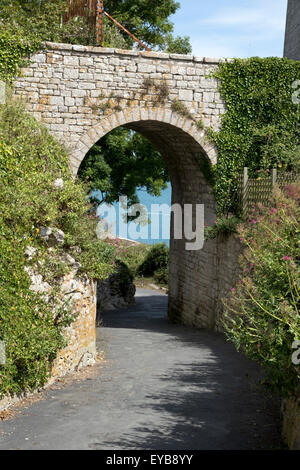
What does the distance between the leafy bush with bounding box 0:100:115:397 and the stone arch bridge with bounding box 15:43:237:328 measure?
133 centimetres

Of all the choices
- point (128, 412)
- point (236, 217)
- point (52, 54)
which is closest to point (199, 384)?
point (128, 412)

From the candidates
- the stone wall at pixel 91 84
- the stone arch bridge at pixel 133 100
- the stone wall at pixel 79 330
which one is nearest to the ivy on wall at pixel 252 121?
the stone arch bridge at pixel 133 100

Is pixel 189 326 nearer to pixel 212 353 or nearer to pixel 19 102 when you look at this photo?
pixel 212 353

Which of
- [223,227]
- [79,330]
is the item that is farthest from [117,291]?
[79,330]

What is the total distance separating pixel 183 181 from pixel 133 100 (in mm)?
3162

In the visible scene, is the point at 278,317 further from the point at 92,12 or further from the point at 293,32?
the point at 293,32

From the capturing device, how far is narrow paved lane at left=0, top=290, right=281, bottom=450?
522 centimetres

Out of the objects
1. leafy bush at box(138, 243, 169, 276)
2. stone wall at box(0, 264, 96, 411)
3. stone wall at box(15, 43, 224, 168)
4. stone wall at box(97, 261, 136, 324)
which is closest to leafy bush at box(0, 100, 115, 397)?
stone wall at box(0, 264, 96, 411)

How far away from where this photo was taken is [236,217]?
37.4ft

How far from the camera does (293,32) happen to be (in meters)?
17.4

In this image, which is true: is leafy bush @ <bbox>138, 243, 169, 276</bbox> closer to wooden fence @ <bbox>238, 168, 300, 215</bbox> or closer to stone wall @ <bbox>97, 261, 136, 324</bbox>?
stone wall @ <bbox>97, 261, 136, 324</bbox>

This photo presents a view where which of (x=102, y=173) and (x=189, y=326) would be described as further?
(x=102, y=173)

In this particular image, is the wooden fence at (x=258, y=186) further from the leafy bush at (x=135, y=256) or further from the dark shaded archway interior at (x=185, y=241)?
the leafy bush at (x=135, y=256)
